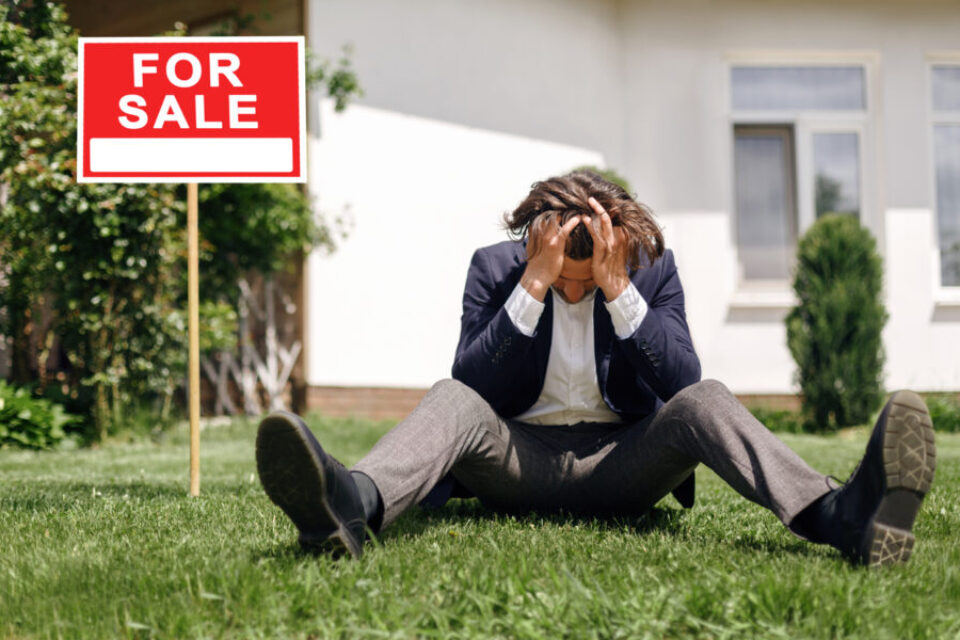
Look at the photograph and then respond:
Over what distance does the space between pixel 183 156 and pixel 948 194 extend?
377 inches

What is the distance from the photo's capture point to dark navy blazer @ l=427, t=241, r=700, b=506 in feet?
10.2

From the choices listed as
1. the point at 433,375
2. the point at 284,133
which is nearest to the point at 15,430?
the point at 433,375

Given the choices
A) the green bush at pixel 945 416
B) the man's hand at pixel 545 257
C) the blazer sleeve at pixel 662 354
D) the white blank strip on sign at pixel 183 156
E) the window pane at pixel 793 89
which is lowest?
the green bush at pixel 945 416

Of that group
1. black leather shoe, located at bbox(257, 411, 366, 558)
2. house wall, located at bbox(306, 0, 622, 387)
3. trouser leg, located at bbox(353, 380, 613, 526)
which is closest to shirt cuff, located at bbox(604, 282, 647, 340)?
trouser leg, located at bbox(353, 380, 613, 526)

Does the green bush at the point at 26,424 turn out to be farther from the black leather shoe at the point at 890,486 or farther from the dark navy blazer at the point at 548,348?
the black leather shoe at the point at 890,486

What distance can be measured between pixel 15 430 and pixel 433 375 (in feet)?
12.0

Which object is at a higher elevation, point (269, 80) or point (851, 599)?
point (269, 80)

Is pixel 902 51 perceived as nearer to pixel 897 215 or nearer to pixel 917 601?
pixel 897 215

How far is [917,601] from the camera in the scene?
231 cm

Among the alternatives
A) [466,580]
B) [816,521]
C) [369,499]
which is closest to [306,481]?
[369,499]

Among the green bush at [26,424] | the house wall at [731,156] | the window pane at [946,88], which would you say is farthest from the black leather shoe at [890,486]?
the window pane at [946,88]

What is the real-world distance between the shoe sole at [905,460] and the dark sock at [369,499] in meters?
1.23

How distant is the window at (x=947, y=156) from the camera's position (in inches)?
442

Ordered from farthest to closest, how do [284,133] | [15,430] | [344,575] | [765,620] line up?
[15,430] < [284,133] < [344,575] < [765,620]
